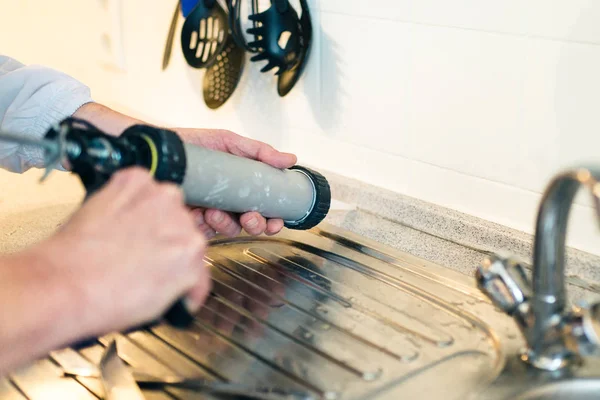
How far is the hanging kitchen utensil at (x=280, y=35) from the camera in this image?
1104mm

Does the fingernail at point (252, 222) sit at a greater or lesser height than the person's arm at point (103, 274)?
lesser

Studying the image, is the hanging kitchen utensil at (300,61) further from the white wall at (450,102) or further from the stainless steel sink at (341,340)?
the stainless steel sink at (341,340)

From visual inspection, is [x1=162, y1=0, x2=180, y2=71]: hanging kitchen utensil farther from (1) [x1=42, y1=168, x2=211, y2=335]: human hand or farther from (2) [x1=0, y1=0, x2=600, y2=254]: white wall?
(1) [x1=42, y1=168, x2=211, y2=335]: human hand

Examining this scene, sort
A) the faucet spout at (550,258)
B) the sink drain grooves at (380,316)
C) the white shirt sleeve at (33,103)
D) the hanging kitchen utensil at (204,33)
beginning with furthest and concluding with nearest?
the hanging kitchen utensil at (204,33) → the white shirt sleeve at (33,103) → the sink drain grooves at (380,316) → the faucet spout at (550,258)

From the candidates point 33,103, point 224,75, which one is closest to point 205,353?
point 33,103

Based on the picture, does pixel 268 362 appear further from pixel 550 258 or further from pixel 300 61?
pixel 300 61

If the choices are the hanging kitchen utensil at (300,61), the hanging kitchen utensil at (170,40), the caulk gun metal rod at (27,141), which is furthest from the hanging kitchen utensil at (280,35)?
the caulk gun metal rod at (27,141)

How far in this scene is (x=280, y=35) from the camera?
1.12 meters

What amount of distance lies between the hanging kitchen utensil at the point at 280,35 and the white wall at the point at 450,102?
0.8 inches

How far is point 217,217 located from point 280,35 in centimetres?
33

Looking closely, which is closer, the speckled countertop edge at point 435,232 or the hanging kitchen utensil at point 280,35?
the speckled countertop edge at point 435,232

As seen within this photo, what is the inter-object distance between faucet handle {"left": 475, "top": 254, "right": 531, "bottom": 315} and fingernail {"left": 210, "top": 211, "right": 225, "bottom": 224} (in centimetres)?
36

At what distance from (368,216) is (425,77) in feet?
0.76

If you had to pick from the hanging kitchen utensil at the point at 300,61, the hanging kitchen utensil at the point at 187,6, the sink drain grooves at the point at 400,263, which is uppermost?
the hanging kitchen utensil at the point at 187,6
